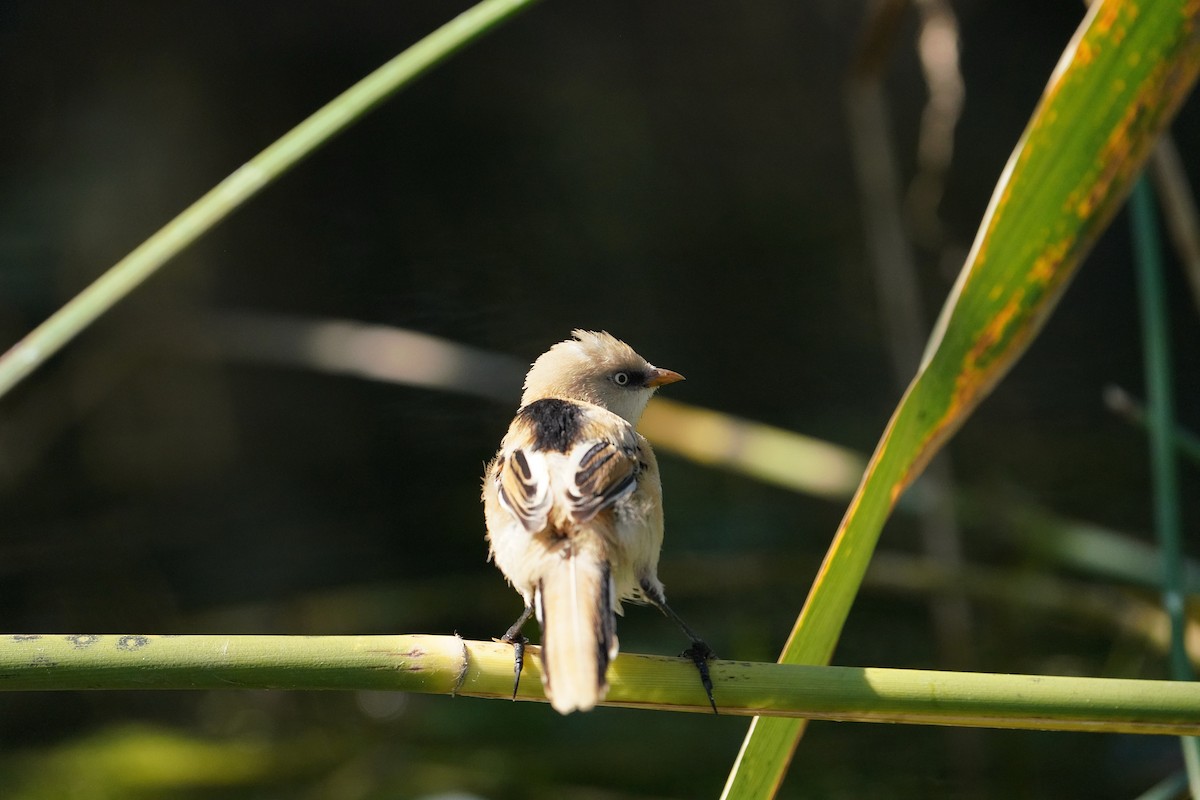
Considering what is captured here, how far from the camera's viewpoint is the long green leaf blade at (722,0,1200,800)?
5.82 ft

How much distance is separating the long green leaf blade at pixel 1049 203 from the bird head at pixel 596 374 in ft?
3.25

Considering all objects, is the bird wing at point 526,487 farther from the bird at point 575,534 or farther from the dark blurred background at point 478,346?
the dark blurred background at point 478,346

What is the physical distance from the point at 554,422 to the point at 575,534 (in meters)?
0.45

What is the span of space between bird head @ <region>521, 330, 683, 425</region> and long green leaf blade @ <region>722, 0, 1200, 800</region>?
99 centimetres

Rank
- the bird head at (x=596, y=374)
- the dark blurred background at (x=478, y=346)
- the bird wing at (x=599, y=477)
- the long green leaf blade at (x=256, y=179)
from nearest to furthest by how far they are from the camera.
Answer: the long green leaf blade at (x=256, y=179)
the bird wing at (x=599, y=477)
the bird head at (x=596, y=374)
the dark blurred background at (x=478, y=346)

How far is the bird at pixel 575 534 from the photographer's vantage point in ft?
5.22

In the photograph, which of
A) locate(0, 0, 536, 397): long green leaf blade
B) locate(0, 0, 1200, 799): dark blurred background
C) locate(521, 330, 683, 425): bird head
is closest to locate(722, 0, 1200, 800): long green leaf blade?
locate(0, 0, 536, 397): long green leaf blade

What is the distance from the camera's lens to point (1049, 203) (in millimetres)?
1815

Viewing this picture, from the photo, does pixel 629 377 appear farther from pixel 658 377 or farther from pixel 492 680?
pixel 492 680

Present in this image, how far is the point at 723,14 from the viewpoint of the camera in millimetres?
6535

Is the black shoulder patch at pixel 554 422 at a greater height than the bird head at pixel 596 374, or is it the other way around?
the bird head at pixel 596 374

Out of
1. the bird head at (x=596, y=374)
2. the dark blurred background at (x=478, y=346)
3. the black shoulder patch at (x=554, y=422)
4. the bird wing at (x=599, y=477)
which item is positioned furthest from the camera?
the dark blurred background at (x=478, y=346)

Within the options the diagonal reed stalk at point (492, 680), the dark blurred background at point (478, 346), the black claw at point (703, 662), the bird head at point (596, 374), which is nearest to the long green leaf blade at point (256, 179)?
the diagonal reed stalk at point (492, 680)

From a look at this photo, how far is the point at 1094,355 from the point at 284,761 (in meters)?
3.88
